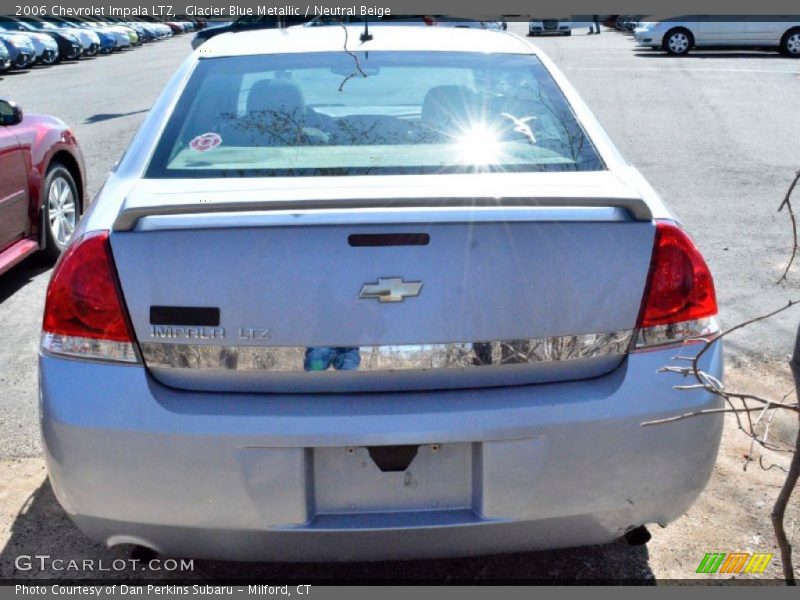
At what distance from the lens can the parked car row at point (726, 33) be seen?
2485cm

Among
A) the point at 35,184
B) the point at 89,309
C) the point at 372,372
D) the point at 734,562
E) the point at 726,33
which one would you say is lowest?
the point at 726,33

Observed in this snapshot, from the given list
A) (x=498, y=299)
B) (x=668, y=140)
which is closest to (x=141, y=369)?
(x=498, y=299)

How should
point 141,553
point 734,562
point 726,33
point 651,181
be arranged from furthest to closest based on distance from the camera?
point 726,33 < point 651,181 < point 734,562 < point 141,553

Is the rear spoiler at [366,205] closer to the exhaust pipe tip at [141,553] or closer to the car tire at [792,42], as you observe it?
the exhaust pipe tip at [141,553]

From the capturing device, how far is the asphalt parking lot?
10.4ft

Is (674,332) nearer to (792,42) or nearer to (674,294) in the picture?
(674,294)

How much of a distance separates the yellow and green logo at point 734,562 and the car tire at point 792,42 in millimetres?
24464

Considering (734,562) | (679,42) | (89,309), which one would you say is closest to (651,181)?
(734,562)

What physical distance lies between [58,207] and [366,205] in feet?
14.9

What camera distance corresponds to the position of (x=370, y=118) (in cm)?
334

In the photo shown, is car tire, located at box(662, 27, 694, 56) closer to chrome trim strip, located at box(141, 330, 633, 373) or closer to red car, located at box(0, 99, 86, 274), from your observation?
red car, located at box(0, 99, 86, 274)

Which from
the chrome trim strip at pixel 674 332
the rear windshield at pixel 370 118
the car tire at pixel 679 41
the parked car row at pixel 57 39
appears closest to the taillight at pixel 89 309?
the rear windshield at pixel 370 118

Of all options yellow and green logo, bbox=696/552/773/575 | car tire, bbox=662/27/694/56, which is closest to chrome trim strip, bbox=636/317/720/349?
yellow and green logo, bbox=696/552/773/575

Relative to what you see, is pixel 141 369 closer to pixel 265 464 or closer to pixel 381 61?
pixel 265 464
